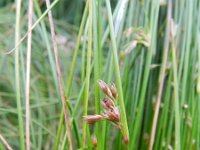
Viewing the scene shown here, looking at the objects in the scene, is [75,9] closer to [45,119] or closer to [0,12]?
[0,12]

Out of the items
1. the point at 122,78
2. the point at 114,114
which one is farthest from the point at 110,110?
the point at 122,78

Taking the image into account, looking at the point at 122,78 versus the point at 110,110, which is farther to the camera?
the point at 122,78

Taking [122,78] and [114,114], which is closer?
[114,114]

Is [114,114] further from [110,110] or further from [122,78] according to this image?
[122,78]
